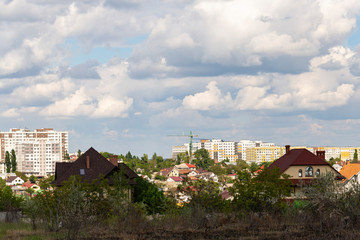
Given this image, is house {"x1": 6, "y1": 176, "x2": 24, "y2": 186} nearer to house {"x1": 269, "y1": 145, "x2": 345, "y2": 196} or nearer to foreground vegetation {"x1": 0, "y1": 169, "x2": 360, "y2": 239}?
house {"x1": 269, "y1": 145, "x2": 345, "y2": 196}

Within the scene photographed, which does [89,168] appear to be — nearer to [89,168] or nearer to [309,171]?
[89,168]

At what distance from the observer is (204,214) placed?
23547 millimetres

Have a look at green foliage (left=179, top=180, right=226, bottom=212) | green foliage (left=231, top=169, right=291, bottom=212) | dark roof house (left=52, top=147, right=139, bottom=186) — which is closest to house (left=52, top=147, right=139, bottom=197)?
dark roof house (left=52, top=147, right=139, bottom=186)

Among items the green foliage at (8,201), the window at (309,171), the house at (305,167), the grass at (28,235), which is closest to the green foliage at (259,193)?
the grass at (28,235)

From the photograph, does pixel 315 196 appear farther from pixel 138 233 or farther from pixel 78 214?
pixel 78 214

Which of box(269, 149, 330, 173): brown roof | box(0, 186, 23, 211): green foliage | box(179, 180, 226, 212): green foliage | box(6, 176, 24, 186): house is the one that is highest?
box(269, 149, 330, 173): brown roof

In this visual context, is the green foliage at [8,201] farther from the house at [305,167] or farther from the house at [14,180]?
the house at [14,180]

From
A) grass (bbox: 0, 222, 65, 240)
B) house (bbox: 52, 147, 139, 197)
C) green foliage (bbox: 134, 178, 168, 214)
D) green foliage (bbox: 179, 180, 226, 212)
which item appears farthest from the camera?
green foliage (bbox: 134, 178, 168, 214)

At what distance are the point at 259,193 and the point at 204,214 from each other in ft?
14.9

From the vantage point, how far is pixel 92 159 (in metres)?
40.4

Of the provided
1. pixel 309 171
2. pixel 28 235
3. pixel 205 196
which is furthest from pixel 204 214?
pixel 309 171

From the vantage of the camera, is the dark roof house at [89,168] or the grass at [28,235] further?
the dark roof house at [89,168]

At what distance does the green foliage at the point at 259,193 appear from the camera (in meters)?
26.7

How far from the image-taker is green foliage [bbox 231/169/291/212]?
26703 millimetres
